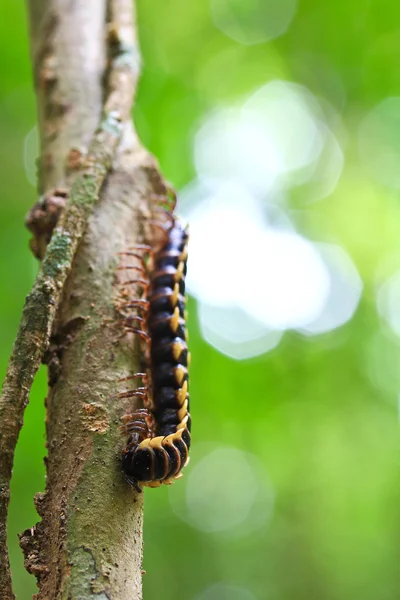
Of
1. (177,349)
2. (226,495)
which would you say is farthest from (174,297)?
(226,495)

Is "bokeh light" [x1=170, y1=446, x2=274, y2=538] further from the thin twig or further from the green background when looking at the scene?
the thin twig

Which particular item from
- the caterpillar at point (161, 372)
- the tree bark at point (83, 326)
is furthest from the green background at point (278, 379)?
the caterpillar at point (161, 372)

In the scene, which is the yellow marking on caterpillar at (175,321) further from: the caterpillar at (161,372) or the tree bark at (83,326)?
the tree bark at (83,326)

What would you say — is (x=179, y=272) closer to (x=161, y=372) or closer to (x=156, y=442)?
(x=161, y=372)

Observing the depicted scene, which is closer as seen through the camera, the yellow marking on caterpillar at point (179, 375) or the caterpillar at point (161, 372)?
the caterpillar at point (161, 372)

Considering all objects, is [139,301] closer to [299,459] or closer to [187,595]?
[299,459]
